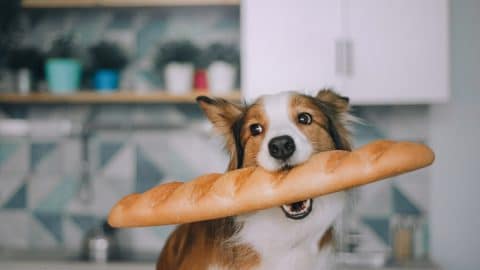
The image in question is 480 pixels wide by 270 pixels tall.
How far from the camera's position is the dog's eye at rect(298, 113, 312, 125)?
0.68 m

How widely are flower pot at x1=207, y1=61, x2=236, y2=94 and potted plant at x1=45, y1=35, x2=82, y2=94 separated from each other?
0.59 m

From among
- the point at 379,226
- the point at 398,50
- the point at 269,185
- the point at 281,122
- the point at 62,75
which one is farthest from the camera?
the point at 379,226

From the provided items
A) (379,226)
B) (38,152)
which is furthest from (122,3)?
(379,226)

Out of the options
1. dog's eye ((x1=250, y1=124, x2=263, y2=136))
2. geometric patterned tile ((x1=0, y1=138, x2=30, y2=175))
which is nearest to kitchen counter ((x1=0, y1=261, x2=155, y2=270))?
geometric patterned tile ((x1=0, y1=138, x2=30, y2=175))

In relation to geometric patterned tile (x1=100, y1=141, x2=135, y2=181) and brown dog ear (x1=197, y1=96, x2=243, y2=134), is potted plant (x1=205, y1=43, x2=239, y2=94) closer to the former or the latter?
geometric patterned tile (x1=100, y1=141, x2=135, y2=181)

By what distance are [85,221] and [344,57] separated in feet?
4.62

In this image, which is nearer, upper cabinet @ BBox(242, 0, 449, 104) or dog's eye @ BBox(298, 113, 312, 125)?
dog's eye @ BBox(298, 113, 312, 125)

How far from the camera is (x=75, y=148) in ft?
8.55

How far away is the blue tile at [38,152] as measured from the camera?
8.63 feet

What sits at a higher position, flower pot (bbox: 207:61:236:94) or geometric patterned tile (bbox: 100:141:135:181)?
flower pot (bbox: 207:61:236:94)

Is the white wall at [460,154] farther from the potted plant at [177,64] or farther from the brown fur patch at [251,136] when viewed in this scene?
the brown fur patch at [251,136]

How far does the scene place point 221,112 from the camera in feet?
2.40

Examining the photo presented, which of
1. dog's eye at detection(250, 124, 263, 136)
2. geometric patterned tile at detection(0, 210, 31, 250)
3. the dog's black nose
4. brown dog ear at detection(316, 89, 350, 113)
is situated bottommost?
geometric patterned tile at detection(0, 210, 31, 250)

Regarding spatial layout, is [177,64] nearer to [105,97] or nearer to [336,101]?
[105,97]
